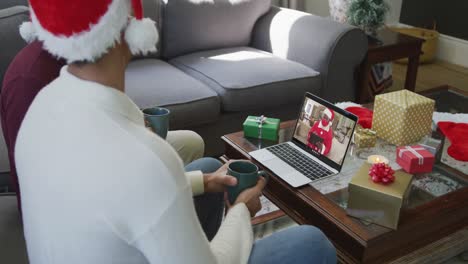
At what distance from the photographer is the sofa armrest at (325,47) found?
2.50 meters

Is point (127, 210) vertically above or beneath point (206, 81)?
above

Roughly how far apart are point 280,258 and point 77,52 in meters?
0.62

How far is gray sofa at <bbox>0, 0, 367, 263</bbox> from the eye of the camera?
2.18m

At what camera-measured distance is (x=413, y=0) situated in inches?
171

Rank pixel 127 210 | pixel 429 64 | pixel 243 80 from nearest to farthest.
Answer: pixel 127 210
pixel 243 80
pixel 429 64

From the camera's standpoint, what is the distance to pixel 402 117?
1.60 m

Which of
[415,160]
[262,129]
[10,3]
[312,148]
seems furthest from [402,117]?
[10,3]

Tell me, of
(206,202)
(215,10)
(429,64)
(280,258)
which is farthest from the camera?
(429,64)

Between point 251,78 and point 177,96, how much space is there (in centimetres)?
40

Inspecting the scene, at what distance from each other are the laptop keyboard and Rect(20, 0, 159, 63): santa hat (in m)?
0.85

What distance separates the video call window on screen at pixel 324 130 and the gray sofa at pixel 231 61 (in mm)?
681

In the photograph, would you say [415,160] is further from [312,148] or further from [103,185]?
[103,185]

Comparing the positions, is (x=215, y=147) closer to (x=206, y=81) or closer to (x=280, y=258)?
(x=206, y=81)

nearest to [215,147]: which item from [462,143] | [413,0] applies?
[462,143]
